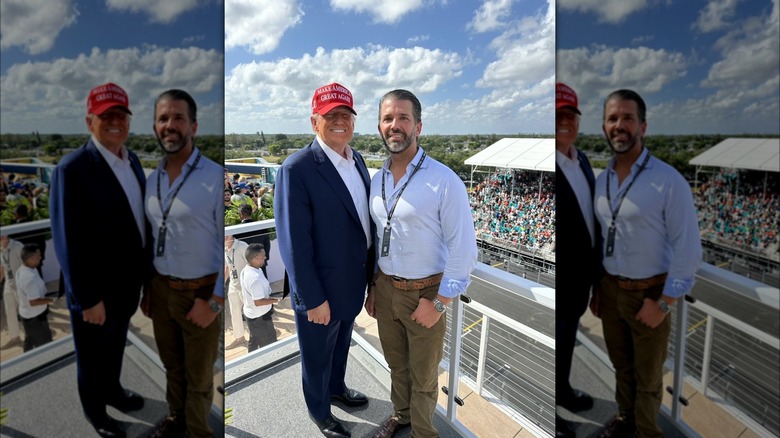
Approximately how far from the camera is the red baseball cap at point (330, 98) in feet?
4.39

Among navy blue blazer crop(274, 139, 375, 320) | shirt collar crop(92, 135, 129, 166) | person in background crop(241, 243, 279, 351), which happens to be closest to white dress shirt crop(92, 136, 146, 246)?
shirt collar crop(92, 135, 129, 166)

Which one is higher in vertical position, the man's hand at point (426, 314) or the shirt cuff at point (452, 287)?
the shirt cuff at point (452, 287)

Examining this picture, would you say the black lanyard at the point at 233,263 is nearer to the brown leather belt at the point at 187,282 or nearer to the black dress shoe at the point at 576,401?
the brown leather belt at the point at 187,282

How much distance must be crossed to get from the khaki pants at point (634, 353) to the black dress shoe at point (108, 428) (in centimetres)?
53

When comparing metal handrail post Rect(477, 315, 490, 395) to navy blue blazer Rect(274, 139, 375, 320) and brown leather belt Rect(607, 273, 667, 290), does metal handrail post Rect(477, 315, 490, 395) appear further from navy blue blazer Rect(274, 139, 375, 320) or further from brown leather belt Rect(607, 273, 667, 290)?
brown leather belt Rect(607, 273, 667, 290)

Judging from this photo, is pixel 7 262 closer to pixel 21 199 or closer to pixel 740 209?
pixel 21 199

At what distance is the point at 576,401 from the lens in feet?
1.45

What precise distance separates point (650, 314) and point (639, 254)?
0.20 ft

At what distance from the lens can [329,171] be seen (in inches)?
50.2

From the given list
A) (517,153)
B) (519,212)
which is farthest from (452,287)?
(519,212)

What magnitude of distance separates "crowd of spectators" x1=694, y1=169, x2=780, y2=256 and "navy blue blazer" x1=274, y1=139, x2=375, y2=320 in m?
Result: 1.02

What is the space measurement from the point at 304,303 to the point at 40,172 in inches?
39.3

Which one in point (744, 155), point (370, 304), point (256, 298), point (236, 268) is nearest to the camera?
point (744, 155)

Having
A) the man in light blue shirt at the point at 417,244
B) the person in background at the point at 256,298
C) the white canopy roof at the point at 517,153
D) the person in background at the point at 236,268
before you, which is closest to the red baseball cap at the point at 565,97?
the man in light blue shirt at the point at 417,244
